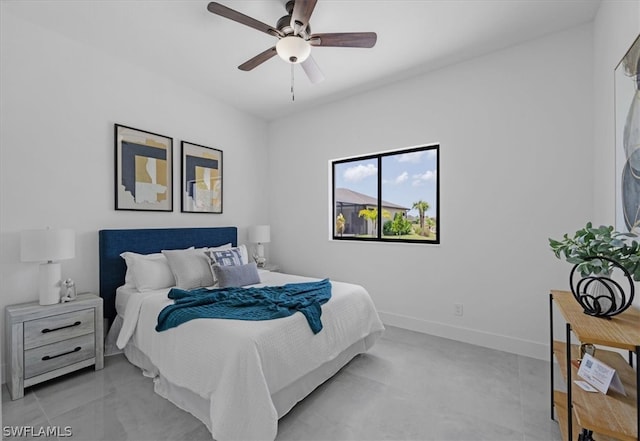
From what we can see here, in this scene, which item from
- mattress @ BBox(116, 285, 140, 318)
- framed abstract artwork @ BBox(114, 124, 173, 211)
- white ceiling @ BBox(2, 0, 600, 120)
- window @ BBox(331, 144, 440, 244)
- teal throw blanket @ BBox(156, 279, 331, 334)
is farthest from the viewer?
window @ BBox(331, 144, 440, 244)

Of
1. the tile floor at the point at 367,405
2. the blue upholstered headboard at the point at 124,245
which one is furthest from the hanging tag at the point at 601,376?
the blue upholstered headboard at the point at 124,245

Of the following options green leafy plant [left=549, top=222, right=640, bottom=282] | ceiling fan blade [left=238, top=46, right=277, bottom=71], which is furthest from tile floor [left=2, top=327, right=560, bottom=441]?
ceiling fan blade [left=238, top=46, right=277, bottom=71]

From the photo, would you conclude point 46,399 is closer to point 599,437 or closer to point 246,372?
point 246,372

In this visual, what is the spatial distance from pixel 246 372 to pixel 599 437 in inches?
68.9

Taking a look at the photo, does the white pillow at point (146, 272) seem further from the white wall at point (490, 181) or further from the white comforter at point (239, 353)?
the white wall at point (490, 181)

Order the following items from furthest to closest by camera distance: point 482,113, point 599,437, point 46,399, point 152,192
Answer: point 152,192, point 482,113, point 46,399, point 599,437

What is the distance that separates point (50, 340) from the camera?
2.43 metres

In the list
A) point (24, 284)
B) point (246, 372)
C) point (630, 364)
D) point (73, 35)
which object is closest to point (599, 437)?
point (630, 364)

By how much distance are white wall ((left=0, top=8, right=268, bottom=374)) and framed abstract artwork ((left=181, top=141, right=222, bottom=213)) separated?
0.32 ft

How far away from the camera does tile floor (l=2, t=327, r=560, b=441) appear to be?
192cm

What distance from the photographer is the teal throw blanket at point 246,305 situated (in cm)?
219

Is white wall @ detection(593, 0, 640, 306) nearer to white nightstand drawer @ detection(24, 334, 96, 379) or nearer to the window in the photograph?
the window

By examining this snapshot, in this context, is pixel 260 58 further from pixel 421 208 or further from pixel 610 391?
pixel 610 391

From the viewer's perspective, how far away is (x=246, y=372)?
1.79m
